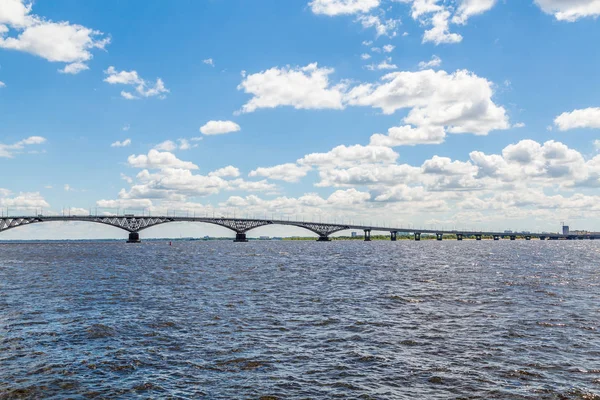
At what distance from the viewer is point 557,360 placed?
23703 millimetres

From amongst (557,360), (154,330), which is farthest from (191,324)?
(557,360)

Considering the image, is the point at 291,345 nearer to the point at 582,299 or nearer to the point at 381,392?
the point at 381,392

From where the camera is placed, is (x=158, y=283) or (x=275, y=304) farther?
(x=158, y=283)

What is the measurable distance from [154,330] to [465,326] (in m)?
20.6

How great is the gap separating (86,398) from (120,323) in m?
14.9

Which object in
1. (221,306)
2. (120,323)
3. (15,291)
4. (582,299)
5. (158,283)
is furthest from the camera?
(158,283)

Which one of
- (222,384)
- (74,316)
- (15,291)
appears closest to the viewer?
(222,384)

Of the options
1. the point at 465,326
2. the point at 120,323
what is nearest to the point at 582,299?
the point at 465,326

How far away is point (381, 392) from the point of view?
62.6 feet

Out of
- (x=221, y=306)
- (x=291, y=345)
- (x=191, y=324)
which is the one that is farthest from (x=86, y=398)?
(x=221, y=306)

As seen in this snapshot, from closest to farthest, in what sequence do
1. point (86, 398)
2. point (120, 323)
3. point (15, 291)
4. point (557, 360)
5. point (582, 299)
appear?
point (86, 398) < point (557, 360) < point (120, 323) < point (582, 299) < point (15, 291)

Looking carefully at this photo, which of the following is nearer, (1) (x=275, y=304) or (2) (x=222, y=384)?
(2) (x=222, y=384)

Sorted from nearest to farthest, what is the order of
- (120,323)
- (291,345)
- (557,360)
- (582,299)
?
(557,360) → (291,345) → (120,323) → (582,299)

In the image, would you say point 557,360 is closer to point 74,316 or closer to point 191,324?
point 191,324
